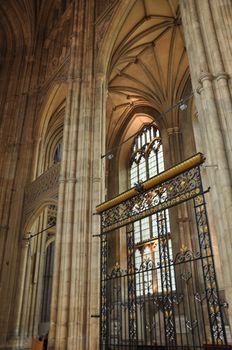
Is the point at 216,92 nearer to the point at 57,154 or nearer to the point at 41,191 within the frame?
the point at 41,191

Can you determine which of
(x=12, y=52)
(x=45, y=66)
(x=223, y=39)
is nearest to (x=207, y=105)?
(x=223, y=39)

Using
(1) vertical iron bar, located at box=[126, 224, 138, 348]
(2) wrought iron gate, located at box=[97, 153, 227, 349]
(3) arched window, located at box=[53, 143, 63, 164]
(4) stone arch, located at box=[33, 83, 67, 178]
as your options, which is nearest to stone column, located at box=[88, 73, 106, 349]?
(2) wrought iron gate, located at box=[97, 153, 227, 349]

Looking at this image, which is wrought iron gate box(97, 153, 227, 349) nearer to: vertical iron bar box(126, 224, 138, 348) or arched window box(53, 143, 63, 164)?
vertical iron bar box(126, 224, 138, 348)

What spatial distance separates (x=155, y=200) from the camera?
278 inches

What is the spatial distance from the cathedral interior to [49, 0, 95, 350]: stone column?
0.11 feet

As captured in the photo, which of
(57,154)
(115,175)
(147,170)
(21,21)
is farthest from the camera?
(57,154)

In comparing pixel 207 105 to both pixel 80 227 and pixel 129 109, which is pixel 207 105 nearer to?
pixel 80 227

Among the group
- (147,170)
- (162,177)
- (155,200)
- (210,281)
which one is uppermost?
(147,170)

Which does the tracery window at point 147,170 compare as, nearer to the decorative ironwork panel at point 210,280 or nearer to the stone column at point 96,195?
the stone column at point 96,195

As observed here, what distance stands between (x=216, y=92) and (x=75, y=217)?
4.35 m

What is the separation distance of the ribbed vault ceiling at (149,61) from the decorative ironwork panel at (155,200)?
6.12 m

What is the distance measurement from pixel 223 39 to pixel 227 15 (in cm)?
71

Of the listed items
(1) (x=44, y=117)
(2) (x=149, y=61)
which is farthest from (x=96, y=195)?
(2) (x=149, y=61)

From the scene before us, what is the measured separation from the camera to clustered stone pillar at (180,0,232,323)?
16.8 feet
